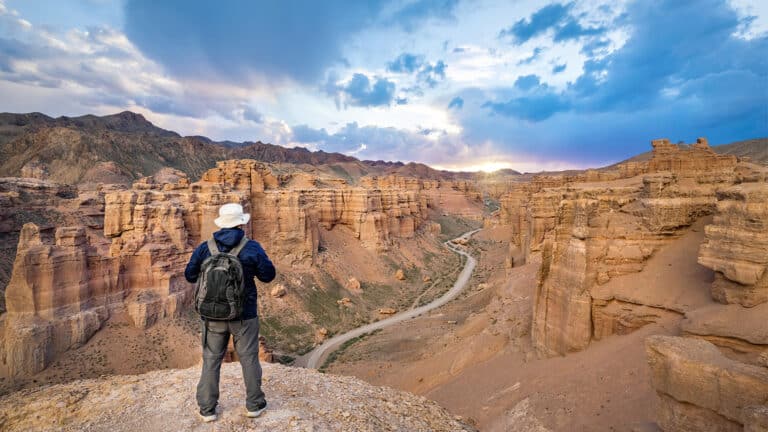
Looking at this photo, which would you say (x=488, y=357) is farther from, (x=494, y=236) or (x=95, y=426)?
(x=494, y=236)

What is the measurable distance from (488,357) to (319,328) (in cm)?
1720

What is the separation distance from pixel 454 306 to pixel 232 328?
31404 mm

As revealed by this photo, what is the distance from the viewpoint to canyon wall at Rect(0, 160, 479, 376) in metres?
18.4

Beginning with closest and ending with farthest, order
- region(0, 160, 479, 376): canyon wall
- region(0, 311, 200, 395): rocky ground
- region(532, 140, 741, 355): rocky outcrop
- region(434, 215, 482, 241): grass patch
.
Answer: region(532, 140, 741, 355): rocky outcrop → region(0, 311, 200, 395): rocky ground → region(0, 160, 479, 376): canyon wall → region(434, 215, 482, 241): grass patch

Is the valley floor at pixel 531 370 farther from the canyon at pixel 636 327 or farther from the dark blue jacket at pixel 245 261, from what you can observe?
the dark blue jacket at pixel 245 261

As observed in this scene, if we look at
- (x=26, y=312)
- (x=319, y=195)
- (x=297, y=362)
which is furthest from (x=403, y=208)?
(x=26, y=312)

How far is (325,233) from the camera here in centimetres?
4784

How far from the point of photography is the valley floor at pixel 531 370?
9531 mm

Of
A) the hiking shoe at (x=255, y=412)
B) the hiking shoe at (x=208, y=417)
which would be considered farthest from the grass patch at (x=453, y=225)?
the hiking shoe at (x=208, y=417)

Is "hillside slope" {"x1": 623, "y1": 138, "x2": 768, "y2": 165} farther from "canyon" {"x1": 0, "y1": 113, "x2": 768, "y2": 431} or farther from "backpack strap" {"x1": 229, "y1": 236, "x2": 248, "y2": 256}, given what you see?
"backpack strap" {"x1": 229, "y1": 236, "x2": 248, "y2": 256}

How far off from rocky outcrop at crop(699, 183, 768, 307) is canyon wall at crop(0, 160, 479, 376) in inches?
1002

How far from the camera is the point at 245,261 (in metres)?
5.73

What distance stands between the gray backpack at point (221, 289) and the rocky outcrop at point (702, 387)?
7.26m

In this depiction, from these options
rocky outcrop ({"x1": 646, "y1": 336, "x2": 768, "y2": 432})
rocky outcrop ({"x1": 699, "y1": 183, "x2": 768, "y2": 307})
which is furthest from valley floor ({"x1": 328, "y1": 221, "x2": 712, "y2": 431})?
rocky outcrop ({"x1": 646, "y1": 336, "x2": 768, "y2": 432})
